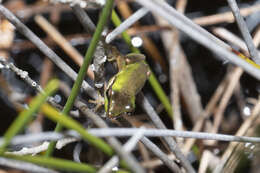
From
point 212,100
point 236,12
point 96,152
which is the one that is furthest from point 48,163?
point 212,100

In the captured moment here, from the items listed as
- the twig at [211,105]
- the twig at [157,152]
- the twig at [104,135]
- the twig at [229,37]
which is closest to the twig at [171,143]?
the twig at [157,152]

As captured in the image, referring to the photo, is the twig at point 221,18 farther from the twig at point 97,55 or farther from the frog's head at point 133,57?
the twig at point 97,55

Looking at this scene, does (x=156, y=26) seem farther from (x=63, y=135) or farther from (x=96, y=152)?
(x=63, y=135)

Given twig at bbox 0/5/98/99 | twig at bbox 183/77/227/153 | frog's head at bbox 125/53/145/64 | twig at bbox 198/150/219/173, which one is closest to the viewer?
twig at bbox 0/5/98/99

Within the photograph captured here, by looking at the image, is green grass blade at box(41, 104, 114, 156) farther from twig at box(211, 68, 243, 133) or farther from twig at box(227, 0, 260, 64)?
twig at box(211, 68, 243, 133)

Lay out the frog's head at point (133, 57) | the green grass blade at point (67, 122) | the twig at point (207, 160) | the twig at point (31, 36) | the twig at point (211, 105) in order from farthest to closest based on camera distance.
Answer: the twig at point (211, 105) → the twig at point (207, 160) → the frog's head at point (133, 57) → the twig at point (31, 36) → the green grass blade at point (67, 122)

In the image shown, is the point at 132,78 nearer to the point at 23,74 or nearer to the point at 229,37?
the point at 23,74

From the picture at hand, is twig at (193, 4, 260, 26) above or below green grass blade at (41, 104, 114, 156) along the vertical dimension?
above

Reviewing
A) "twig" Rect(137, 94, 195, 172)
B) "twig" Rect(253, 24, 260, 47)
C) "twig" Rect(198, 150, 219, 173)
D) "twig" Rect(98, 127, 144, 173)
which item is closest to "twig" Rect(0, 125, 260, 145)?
"twig" Rect(98, 127, 144, 173)
